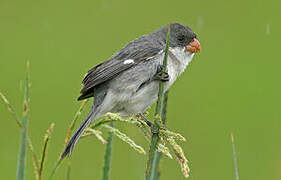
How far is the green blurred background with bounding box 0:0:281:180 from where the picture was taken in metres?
5.82

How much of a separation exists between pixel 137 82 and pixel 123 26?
591cm

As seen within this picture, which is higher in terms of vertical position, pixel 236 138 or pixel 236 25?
pixel 236 25

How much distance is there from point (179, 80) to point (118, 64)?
415 centimetres

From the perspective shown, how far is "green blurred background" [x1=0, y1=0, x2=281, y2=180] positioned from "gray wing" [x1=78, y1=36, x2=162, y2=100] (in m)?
2.18

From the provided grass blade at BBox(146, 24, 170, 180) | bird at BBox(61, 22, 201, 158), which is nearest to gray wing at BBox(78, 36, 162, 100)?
bird at BBox(61, 22, 201, 158)

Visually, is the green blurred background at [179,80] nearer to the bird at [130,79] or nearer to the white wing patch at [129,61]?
the bird at [130,79]

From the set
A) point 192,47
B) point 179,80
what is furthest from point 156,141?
point 179,80

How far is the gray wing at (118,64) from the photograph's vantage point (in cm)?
282

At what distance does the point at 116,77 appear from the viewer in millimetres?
2926

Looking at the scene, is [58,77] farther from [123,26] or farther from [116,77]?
[116,77]

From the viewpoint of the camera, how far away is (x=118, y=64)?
114 inches

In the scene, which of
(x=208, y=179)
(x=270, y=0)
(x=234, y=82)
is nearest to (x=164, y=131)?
(x=208, y=179)

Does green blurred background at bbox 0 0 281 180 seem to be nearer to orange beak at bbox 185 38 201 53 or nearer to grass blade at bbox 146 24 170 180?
orange beak at bbox 185 38 201 53

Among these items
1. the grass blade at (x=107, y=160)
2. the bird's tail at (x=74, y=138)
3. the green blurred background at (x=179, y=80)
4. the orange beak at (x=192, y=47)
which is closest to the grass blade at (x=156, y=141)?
the grass blade at (x=107, y=160)
